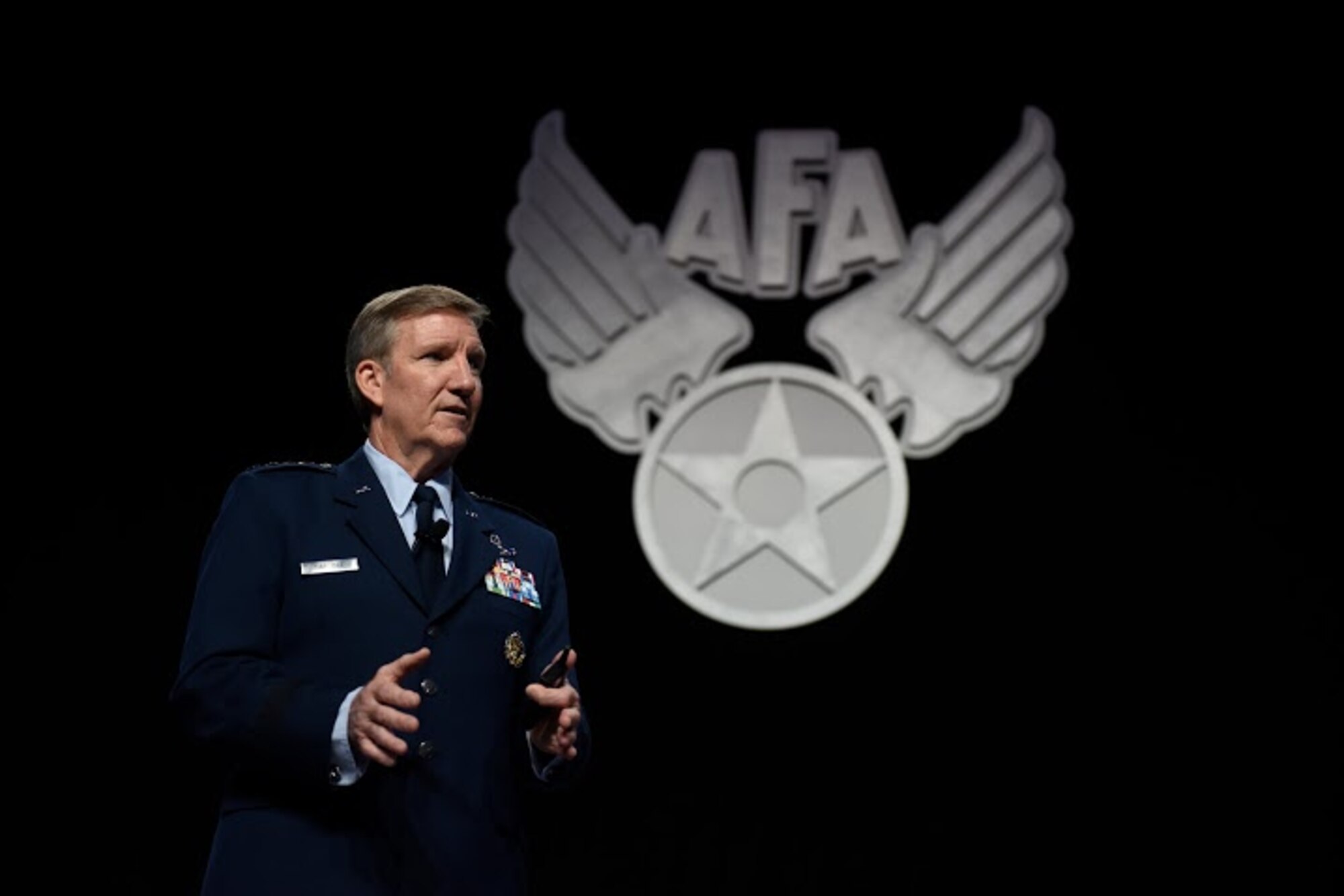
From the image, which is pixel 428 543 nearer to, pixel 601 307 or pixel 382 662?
pixel 382 662

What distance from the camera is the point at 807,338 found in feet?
13.7

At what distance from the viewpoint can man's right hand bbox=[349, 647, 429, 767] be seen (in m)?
1.53

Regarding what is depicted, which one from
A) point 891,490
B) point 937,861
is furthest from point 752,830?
point 891,490

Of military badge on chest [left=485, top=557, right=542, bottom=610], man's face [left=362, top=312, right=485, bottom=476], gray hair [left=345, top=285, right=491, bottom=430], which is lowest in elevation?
military badge on chest [left=485, top=557, right=542, bottom=610]

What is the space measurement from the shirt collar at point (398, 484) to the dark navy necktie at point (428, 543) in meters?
0.01

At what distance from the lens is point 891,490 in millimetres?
4078

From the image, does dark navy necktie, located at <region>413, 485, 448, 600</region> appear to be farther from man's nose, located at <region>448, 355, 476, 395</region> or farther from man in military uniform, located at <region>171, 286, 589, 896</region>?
man's nose, located at <region>448, 355, 476, 395</region>

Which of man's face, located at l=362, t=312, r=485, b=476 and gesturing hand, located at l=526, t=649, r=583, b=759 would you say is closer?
gesturing hand, located at l=526, t=649, r=583, b=759

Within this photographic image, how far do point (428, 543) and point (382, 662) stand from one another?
0.15 meters

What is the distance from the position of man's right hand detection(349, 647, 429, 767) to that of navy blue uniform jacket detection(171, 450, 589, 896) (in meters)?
0.07

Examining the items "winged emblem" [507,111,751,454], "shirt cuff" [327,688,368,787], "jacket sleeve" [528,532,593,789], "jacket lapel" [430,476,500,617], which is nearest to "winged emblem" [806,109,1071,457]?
"winged emblem" [507,111,751,454]

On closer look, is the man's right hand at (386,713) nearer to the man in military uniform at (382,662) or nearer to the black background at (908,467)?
the man in military uniform at (382,662)

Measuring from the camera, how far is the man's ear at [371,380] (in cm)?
185

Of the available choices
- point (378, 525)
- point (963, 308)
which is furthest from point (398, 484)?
point (963, 308)
